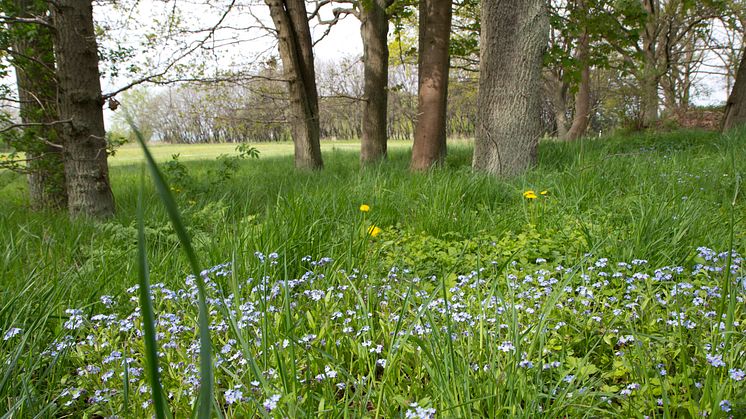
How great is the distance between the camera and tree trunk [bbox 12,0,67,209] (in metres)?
4.46

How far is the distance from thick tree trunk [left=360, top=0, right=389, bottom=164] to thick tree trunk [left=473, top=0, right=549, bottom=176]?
3.91m

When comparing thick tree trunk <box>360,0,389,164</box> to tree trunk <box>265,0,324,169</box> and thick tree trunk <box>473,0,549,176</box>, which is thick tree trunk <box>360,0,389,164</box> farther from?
thick tree trunk <box>473,0,549,176</box>

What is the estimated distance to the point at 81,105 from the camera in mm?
4039

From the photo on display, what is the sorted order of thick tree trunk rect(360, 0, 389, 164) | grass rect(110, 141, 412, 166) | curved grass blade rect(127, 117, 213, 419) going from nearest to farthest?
curved grass blade rect(127, 117, 213, 419), thick tree trunk rect(360, 0, 389, 164), grass rect(110, 141, 412, 166)

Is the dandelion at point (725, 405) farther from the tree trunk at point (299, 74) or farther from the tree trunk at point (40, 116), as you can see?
the tree trunk at point (299, 74)

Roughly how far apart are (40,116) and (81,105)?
52.4 inches

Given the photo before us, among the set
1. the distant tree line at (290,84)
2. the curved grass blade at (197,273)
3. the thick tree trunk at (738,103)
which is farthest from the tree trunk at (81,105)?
the thick tree trunk at (738,103)

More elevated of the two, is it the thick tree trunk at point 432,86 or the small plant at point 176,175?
the thick tree trunk at point 432,86

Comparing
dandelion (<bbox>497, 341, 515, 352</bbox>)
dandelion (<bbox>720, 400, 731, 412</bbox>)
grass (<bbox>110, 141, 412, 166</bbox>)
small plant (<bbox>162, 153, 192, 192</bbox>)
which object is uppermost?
grass (<bbox>110, 141, 412, 166</bbox>)

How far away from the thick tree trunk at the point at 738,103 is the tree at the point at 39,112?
39.4 ft

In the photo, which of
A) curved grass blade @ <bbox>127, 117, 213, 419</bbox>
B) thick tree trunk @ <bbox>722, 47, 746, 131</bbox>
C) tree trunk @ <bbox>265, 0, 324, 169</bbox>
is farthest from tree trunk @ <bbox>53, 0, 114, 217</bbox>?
thick tree trunk @ <bbox>722, 47, 746, 131</bbox>

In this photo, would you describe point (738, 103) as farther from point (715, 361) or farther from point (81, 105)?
point (81, 105)

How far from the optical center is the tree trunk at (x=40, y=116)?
4.46 meters

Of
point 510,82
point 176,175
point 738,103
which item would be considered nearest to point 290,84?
point 176,175
